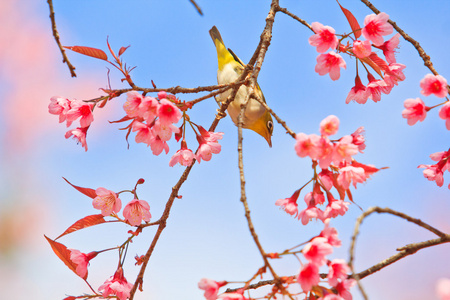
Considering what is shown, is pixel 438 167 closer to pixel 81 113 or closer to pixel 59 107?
pixel 81 113

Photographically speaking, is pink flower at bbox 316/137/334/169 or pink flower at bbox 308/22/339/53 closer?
pink flower at bbox 316/137/334/169

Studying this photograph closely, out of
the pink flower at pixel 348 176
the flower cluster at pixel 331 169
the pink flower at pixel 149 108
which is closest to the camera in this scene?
the flower cluster at pixel 331 169

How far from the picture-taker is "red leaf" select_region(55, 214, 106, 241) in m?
2.76

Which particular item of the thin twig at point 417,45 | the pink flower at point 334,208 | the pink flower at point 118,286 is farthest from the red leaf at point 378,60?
the pink flower at point 118,286

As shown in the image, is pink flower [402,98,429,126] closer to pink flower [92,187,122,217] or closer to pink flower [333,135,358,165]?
pink flower [333,135,358,165]

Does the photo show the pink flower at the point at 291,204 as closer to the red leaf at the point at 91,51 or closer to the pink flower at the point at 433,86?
the pink flower at the point at 433,86

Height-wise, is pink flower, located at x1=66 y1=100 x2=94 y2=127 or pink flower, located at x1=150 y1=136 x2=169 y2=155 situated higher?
pink flower, located at x1=66 y1=100 x2=94 y2=127

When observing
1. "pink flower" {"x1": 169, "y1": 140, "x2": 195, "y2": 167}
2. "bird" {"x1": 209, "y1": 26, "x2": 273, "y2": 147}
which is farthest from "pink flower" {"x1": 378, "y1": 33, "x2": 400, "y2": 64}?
"bird" {"x1": 209, "y1": 26, "x2": 273, "y2": 147}

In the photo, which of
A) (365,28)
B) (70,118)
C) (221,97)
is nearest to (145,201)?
(70,118)

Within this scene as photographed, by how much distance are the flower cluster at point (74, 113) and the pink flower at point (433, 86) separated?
6.28 ft

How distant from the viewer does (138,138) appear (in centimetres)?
275

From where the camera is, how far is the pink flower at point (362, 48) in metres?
2.83

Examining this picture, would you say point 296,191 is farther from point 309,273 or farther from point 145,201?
point 145,201

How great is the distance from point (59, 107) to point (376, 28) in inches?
80.5
